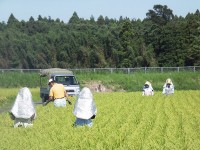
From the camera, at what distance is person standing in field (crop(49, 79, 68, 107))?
20172 millimetres

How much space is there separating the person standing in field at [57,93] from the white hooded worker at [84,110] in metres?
4.56

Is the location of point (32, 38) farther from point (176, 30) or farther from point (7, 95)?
point (7, 95)

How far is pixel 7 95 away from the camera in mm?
39188

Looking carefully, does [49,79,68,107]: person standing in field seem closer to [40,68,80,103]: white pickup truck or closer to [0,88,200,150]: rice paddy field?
[0,88,200,150]: rice paddy field

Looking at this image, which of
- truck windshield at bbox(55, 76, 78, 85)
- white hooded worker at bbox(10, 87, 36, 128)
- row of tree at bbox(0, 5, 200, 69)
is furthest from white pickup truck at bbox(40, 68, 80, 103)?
row of tree at bbox(0, 5, 200, 69)

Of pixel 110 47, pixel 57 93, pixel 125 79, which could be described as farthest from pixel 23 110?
pixel 110 47

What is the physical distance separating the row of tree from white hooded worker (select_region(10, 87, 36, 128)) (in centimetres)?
4711

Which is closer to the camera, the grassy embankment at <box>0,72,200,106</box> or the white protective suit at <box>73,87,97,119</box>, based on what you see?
the white protective suit at <box>73,87,97,119</box>

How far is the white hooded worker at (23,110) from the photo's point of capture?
15562 millimetres

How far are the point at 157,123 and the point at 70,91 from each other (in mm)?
16112

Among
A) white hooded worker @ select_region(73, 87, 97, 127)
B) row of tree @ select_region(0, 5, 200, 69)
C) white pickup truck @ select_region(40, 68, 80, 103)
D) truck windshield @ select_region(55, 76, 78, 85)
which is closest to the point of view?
white hooded worker @ select_region(73, 87, 97, 127)

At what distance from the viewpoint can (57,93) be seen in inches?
802

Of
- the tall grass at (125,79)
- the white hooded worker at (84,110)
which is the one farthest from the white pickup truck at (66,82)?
the tall grass at (125,79)

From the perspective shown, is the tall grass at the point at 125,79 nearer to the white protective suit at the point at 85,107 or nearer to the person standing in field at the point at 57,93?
the person standing in field at the point at 57,93
